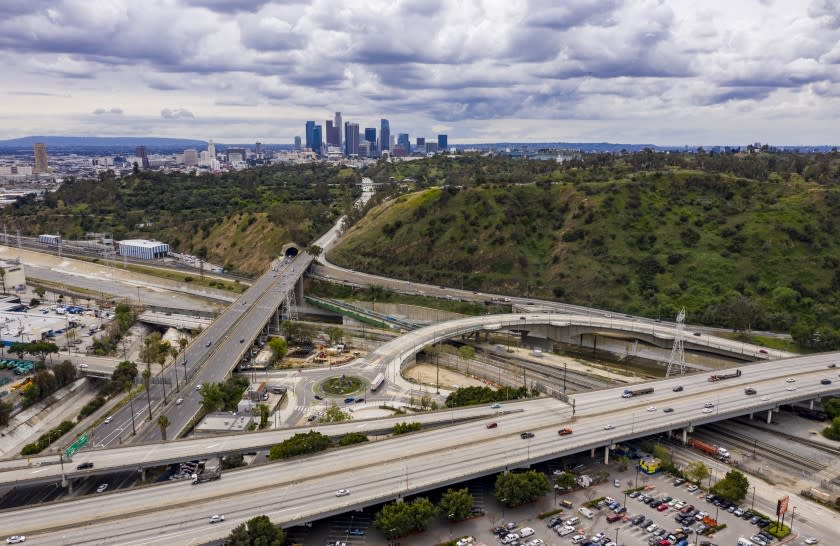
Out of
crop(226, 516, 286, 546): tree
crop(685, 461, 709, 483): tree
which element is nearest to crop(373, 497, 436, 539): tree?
crop(226, 516, 286, 546): tree

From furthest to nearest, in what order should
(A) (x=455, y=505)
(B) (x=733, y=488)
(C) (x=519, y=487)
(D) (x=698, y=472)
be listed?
(D) (x=698, y=472), (B) (x=733, y=488), (C) (x=519, y=487), (A) (x=455, y=505)

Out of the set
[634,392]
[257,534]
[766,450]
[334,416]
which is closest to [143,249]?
[334,416]

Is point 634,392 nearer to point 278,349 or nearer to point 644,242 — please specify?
point 278,349

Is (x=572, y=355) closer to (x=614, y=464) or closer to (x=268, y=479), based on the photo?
(x=614, y=464)

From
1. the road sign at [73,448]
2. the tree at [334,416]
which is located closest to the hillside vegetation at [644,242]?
the tree at [334,416]

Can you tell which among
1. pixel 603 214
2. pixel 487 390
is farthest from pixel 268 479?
pixel 603 214

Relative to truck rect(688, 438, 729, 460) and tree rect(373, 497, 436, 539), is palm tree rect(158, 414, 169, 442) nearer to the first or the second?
tree rect(373, 497, 436, 539)
